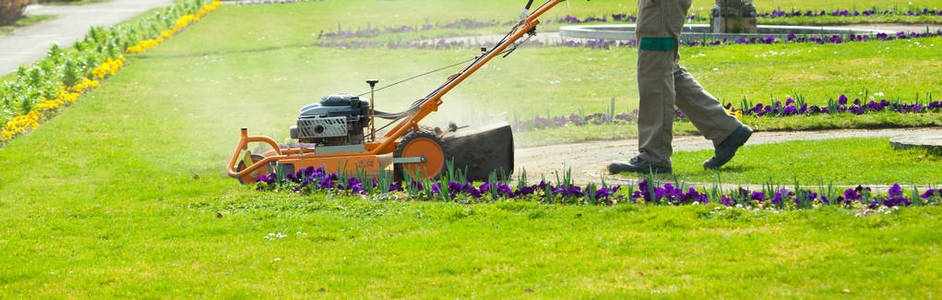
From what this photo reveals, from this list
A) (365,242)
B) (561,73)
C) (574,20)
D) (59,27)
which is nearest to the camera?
(365,242)

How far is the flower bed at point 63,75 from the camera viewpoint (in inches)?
513

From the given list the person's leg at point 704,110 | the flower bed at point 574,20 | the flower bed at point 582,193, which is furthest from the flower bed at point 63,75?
the person's leg at point 704,110

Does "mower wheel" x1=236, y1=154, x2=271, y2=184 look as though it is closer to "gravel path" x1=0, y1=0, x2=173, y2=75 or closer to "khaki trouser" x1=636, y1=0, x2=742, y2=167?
"khaki trouser" x1=636, y1=0, x2=742, y2=167

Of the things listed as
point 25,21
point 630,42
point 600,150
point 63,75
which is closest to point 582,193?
point 600,150

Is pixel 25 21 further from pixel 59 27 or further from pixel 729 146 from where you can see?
pixel 729 146

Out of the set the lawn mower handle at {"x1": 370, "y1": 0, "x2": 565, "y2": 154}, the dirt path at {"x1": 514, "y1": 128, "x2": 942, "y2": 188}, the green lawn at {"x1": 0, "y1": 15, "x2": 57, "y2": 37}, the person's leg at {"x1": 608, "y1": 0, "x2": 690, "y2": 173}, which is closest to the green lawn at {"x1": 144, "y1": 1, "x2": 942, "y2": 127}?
the dirt path at {"x1": 514, "y1": 128, "x2": 942, "y2": 188}

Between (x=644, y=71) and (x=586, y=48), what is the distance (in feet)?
39.1

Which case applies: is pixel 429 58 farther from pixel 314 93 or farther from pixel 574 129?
pixel 574 129

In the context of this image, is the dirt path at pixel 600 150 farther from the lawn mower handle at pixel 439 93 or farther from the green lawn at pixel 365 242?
the green lawn at pixel 365 242

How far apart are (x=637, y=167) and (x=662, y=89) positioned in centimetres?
64

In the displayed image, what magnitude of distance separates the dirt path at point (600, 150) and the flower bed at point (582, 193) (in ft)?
3.49

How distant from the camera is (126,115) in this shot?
13.8 m

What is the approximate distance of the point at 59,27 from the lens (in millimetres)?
29875

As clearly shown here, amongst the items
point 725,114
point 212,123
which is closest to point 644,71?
point 725,114
